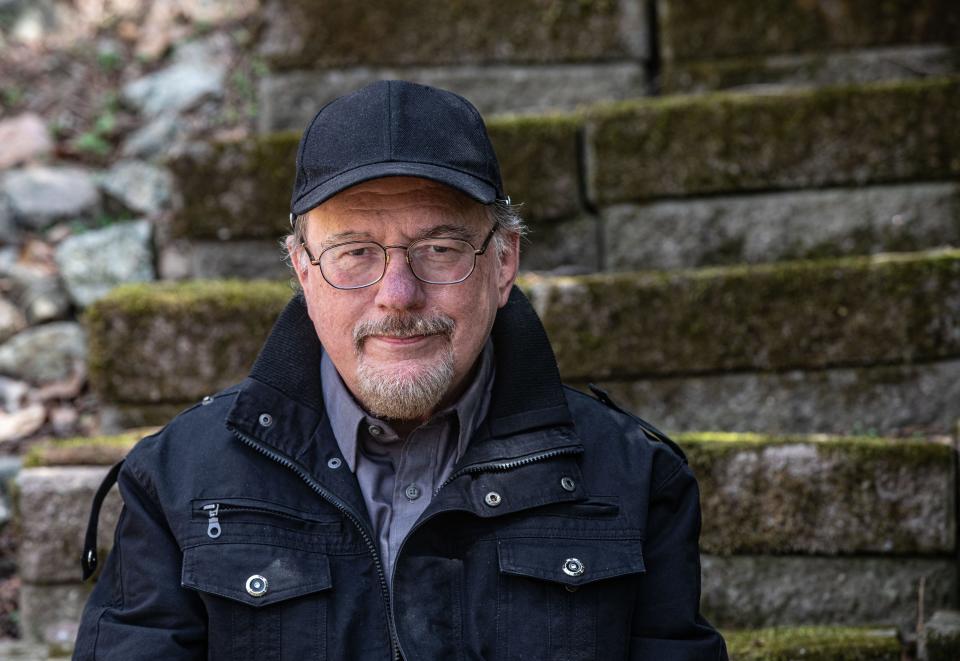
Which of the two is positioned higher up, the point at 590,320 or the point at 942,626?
the point at 590,320

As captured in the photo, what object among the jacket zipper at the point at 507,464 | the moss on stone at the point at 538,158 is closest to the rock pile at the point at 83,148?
the moss on stone at the point at 538,158

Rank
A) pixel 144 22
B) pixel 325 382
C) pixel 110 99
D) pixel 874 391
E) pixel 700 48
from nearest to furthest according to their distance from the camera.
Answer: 1. pixel 325 382
2. pixel 874 391
3. pixel 700 48
4. pixel 110 99
5. pixel 144 22

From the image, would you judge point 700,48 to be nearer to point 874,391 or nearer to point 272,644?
point 874,391

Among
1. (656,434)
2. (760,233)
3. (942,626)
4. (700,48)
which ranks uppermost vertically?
(700,48)

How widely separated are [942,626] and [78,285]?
3.12m

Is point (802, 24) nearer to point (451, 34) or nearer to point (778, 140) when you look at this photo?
point (778, 140)

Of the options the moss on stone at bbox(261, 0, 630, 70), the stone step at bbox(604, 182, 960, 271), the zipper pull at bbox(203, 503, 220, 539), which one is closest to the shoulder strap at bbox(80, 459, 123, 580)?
the zipper pull at bbox(203, 503, 220, 539)

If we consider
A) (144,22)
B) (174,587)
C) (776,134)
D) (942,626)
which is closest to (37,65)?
(144,22)

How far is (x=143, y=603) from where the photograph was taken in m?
2.10

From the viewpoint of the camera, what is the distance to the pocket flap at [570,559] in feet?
7.04

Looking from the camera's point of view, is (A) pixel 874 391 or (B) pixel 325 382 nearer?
(B) pixel 325 382

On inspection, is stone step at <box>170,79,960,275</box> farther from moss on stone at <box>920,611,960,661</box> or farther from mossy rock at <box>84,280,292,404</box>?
moss on stone at <box>920,611,960,661</box>

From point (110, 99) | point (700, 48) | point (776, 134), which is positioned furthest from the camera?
point (110, 99)

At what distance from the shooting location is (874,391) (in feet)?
11.4
